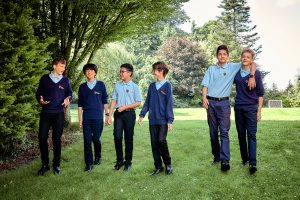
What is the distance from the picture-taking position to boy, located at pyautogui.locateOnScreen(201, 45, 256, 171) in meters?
6.14

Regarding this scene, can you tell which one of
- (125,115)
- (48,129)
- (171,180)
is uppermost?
(125,115)

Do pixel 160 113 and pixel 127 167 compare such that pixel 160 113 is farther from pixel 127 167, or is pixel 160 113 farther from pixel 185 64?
pixel 185 64

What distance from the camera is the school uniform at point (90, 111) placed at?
6.66m

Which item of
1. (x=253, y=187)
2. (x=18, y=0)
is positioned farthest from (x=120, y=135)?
(x=18, y=0)

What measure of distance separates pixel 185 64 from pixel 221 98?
32.4m

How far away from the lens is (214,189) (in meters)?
5.45

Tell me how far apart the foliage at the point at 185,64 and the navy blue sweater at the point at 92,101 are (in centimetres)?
3044

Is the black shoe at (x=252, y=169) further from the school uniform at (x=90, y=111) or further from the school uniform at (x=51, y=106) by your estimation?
the school uniform at (x=51, y=106)

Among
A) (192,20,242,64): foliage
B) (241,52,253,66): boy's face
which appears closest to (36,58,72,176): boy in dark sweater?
(241,52,253,66): boy's face

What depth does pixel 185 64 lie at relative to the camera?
38.2 metres

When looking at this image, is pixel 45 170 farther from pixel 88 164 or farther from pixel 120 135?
pixel 120 135

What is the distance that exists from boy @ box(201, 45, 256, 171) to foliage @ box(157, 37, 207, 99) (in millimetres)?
30620

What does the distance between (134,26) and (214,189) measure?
29.1 feet

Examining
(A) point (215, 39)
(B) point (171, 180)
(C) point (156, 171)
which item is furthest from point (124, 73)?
(A) point (215, 39)
